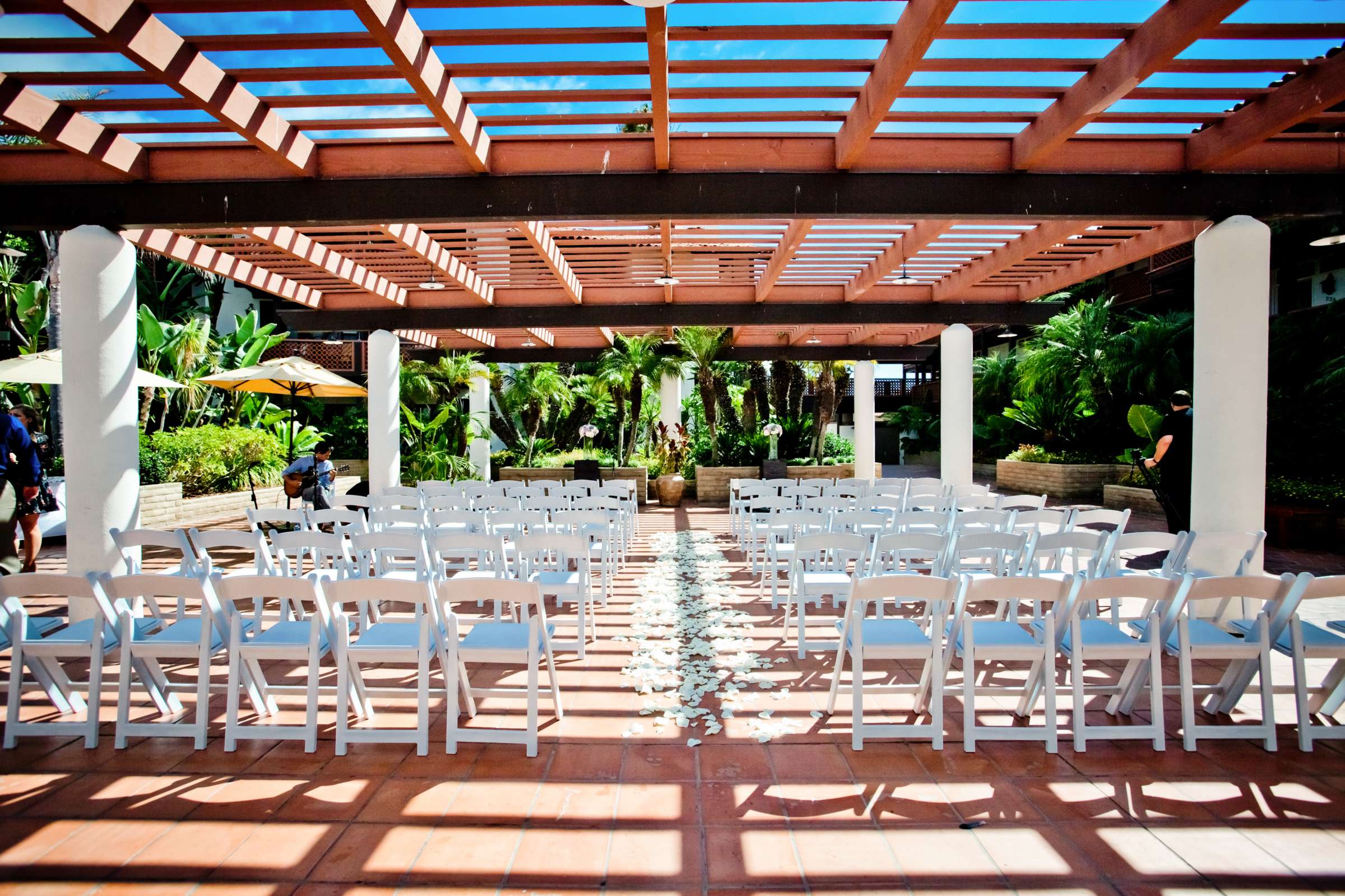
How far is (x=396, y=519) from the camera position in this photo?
698 centimetres

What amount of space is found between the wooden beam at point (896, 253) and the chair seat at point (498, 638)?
503 cm

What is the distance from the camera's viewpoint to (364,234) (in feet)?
Result: 26.6

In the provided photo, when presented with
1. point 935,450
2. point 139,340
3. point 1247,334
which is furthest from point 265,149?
point 935,450

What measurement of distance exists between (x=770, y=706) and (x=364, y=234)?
6.58 m

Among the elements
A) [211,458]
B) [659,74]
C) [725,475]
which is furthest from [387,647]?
[725,475]

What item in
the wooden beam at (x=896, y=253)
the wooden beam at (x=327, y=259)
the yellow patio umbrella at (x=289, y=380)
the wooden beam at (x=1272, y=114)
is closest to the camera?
the wooden beam at (x=1272, y=114)

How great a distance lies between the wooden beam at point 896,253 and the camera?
7391 mm

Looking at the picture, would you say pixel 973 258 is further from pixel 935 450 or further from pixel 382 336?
pixel 935 450

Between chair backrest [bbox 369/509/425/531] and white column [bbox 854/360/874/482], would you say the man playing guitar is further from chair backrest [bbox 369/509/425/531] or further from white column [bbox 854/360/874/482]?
Result: white column [bbox 854/360/874/482]

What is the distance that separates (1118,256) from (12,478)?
1140 centimetres

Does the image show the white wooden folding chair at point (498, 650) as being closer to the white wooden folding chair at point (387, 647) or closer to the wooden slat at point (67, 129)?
the white wooden folding chair at point (387, 647)

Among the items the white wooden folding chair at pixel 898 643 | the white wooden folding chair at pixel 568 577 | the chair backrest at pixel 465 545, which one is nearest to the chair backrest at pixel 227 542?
the chair backrest at pixel 465 545

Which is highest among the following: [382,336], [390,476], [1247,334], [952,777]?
[382,336]

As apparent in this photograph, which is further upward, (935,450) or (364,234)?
(364,234)
